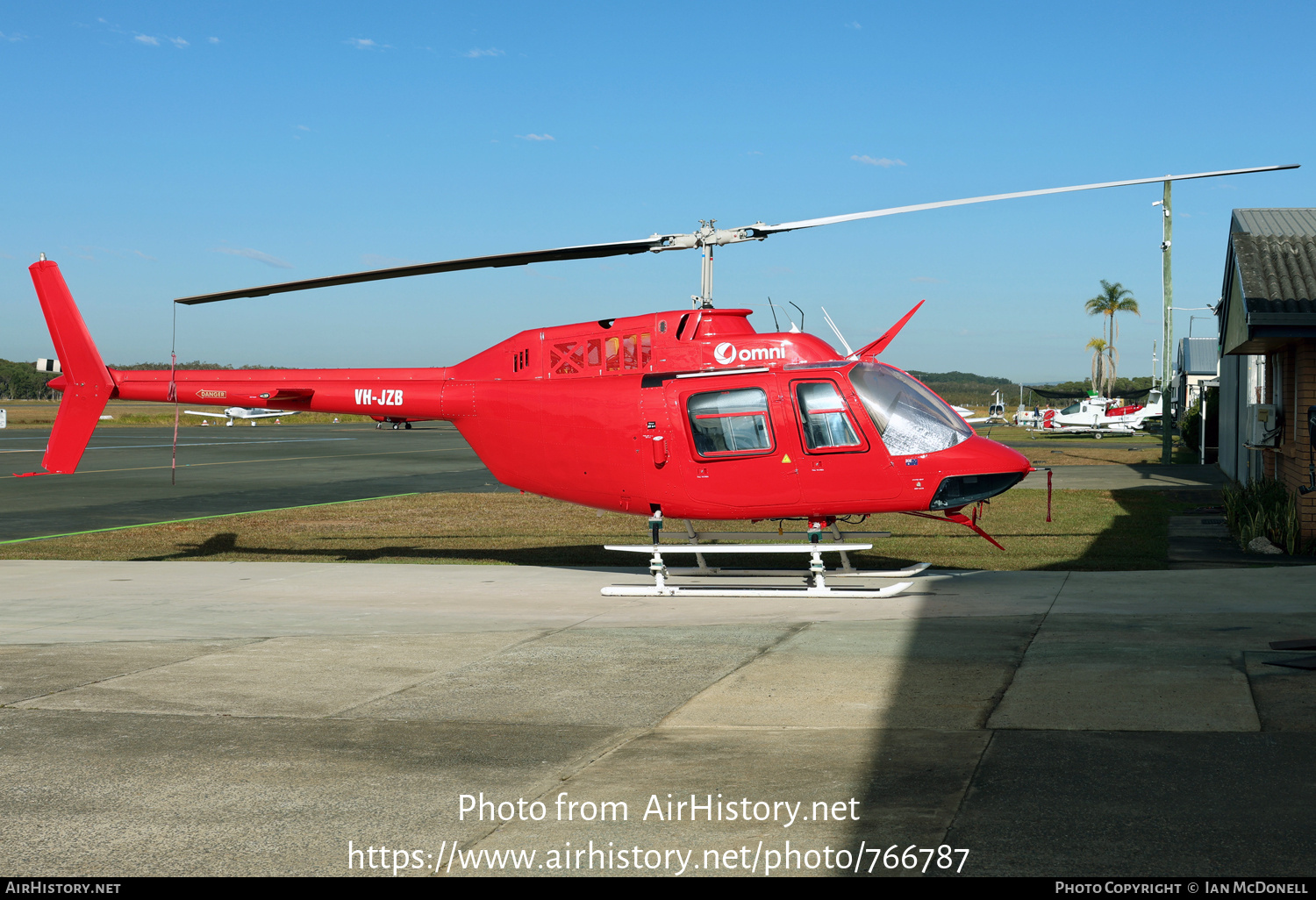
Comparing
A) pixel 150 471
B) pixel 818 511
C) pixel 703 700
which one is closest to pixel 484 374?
pixel 818 511

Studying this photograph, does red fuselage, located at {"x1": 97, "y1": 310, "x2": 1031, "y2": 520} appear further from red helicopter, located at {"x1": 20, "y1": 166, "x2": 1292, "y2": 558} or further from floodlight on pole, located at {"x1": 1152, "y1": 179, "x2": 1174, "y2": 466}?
floodlight on pole, located at {"x1": 1152, "y1": 179, "x2": 1174, "y2": 466}

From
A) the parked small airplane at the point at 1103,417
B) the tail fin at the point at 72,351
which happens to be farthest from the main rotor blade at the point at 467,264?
the parked small airplane at the point at 1103,417

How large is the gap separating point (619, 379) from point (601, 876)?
8022mm

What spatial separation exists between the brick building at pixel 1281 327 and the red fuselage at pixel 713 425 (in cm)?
459

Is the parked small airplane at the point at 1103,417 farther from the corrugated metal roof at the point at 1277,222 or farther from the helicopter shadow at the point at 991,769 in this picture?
the helicopter shadow at the point at 991,769

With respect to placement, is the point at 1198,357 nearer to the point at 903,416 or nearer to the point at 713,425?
the point at 903,416

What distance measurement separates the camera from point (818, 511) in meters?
11.5

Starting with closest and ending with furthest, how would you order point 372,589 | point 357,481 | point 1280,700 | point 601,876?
point 601,876 < point 1280,700 < point 372,589 < point 357,481

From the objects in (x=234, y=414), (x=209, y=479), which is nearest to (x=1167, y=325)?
(x=209, y=479)

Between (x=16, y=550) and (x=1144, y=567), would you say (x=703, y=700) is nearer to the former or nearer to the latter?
(x=1144, y=567)

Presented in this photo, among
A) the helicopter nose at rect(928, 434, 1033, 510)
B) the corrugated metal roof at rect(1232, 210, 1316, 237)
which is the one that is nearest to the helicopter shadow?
the helicopter nose at rect(928, 434, 1033, 510)

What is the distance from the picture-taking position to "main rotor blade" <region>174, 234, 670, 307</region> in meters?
10.6

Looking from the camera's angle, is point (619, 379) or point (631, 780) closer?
point (631, 780)

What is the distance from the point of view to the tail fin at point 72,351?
13711 mm
